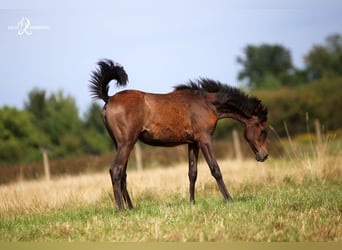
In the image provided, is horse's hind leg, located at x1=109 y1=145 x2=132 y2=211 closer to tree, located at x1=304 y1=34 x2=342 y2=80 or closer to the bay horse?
the bay horse

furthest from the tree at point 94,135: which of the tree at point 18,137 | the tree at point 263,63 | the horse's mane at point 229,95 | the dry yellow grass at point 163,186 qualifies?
the tree at point 263,63

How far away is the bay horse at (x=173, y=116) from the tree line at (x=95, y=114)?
39.5 ft

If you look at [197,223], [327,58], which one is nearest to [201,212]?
[197,223]

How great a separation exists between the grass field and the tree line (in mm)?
10949

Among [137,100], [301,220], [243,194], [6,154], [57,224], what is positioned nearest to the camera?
[301,220]

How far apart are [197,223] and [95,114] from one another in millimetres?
21854

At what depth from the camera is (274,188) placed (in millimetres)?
10109

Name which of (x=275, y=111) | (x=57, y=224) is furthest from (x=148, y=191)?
(x=275, y=111)

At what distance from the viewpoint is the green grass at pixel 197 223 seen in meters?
5.85

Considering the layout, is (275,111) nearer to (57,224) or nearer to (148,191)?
(148,191)

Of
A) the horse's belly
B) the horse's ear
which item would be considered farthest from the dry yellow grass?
the horse's ear

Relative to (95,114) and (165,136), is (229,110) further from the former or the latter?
(95,114)

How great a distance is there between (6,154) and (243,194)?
581 inches

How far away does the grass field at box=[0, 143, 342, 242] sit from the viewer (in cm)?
596
